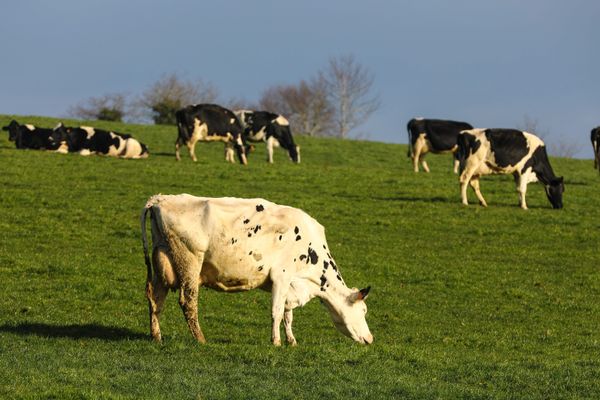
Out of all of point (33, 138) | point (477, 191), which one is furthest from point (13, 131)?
point (477, 191)

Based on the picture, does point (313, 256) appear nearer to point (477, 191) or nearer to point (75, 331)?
point (75, 331)

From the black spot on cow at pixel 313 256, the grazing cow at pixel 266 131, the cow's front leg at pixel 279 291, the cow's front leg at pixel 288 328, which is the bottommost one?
the cow's front leg at pixel 288 328

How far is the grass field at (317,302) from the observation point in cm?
1208

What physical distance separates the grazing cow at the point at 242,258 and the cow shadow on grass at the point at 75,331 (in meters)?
0.88

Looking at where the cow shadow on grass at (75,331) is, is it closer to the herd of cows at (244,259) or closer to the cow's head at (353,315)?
the herd of cows at (244,259)

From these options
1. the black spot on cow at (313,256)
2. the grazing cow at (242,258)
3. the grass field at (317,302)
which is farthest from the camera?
the black spot on cow at (313,256)

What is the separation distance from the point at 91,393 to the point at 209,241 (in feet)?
13.4

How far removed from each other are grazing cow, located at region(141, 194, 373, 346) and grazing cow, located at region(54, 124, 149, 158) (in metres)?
28.0


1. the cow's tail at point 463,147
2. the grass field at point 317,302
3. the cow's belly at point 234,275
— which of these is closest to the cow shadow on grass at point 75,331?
the grass field at point 317,302

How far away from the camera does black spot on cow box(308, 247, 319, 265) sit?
1488cm

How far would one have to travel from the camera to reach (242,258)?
571 inches

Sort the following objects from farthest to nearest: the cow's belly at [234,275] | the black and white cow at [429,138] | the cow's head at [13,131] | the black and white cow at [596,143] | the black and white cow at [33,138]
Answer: the black and white cow at [596,143]
the cow's head at [13,131]
the black and white cow at [429,138]
the black and white cow at [33,138]
the cow's belly at [234,275]

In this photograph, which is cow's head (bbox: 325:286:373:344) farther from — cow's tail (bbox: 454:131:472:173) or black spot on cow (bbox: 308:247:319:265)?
cow's tail (bbox: 454:131:472:173)

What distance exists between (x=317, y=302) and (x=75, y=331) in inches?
254
